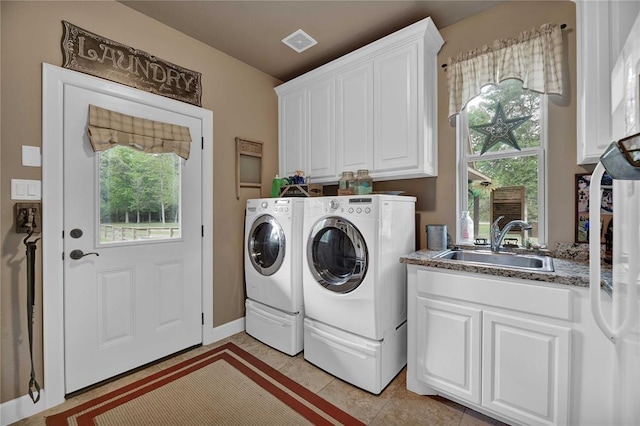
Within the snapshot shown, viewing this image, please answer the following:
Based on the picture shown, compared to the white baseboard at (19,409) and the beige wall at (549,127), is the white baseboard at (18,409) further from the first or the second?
the beige wall at (549,127)

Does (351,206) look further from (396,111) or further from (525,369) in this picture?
(525,369)

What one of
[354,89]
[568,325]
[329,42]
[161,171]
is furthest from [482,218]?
[161,171]

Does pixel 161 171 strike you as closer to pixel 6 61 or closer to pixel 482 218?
pixel 6 61

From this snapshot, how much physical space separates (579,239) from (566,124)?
742mm

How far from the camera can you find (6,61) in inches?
60.0

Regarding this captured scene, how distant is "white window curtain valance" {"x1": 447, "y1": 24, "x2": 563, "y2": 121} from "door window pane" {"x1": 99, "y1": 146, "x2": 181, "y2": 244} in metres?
2.28

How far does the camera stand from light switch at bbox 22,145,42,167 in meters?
1.58

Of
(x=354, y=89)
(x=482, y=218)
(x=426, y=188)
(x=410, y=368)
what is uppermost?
(x=354, y=89)

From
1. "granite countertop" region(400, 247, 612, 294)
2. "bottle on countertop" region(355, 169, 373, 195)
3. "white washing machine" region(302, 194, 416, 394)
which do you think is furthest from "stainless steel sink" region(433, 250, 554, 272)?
"bottle on countertop" region(355, 169, 373, 195)

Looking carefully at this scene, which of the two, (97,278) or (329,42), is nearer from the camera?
(97,278)

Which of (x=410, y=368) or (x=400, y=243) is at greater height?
(x=400, y=243)

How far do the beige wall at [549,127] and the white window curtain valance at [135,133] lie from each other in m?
2.02

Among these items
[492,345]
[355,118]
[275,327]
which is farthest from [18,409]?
[355,118]

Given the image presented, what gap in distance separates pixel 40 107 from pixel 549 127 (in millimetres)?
3202
